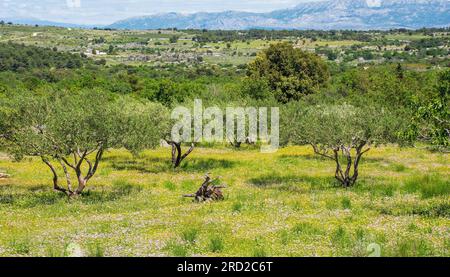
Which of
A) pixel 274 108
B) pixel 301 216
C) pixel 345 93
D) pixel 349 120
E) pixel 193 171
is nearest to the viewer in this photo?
pixel 301 216

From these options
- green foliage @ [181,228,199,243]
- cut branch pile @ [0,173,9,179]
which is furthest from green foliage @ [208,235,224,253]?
cut branch pile @ [0,173,9,179]

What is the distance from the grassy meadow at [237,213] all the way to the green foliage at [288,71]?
140ft

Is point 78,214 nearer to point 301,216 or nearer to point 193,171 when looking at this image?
point 301,216

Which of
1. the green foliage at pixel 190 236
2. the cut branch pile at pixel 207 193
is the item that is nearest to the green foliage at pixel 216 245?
the green foliage at pixel 190 236

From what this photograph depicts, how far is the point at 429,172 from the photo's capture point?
4359 centimetres

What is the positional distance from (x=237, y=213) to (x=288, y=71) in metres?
72.1

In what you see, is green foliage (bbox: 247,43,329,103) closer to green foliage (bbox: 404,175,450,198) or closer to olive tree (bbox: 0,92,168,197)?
green foliage (bbox: 404,175,450,198)

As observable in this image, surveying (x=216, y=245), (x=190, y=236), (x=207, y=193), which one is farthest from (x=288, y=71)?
(x=216, y=245)

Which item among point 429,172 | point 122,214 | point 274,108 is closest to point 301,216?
point 122,214

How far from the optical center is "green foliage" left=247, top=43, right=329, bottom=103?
93.7 metres

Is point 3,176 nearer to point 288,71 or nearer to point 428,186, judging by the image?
point 428,186

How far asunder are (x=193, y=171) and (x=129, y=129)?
1588 centimetres

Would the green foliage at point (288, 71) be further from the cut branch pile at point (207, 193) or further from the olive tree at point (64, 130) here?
the cut branch pile at point (207, 193)

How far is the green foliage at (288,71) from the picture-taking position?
9369 centimetres
